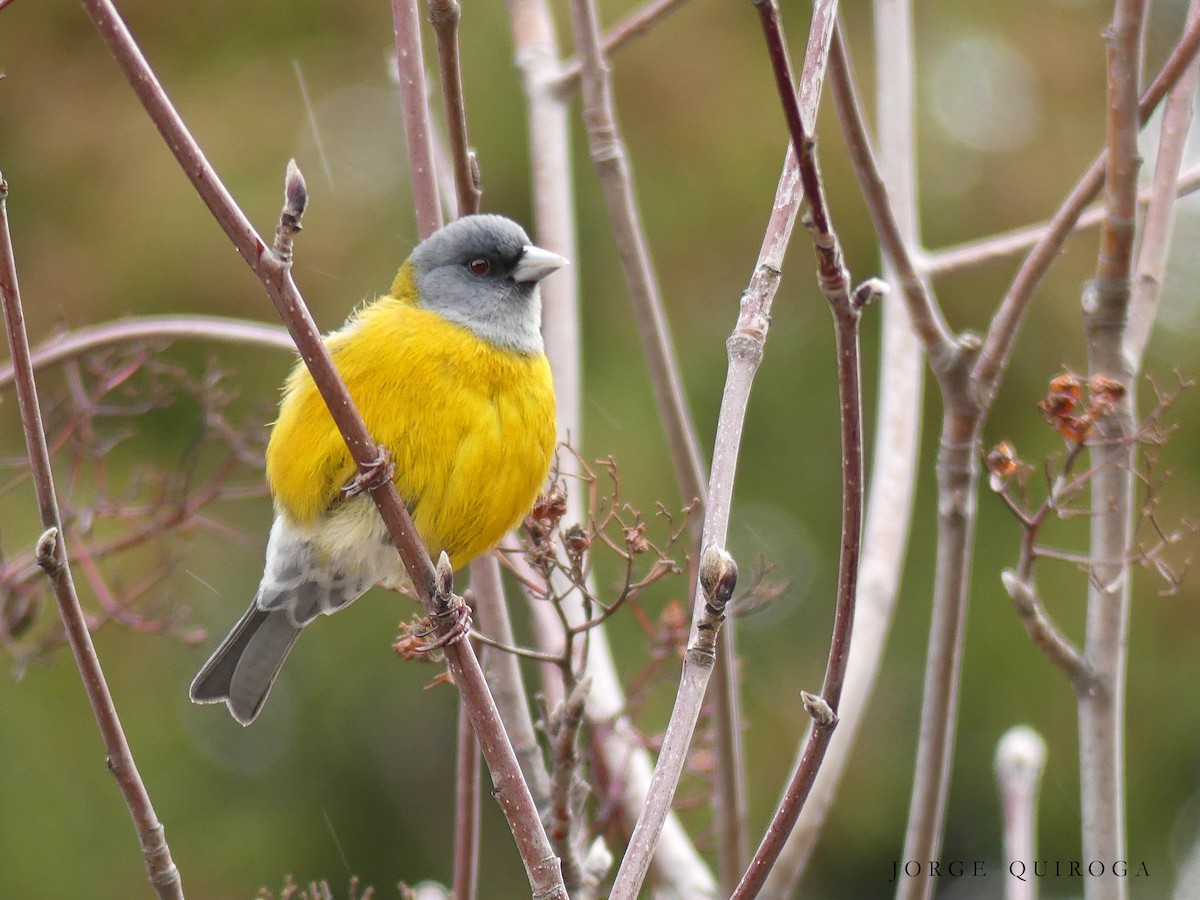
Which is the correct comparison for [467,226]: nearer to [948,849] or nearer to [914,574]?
[914,574]

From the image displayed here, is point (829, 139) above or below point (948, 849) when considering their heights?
above

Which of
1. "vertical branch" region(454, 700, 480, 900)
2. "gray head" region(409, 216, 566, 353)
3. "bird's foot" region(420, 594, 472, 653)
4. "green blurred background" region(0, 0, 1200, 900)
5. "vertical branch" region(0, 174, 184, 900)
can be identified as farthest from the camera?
"green blurred background" region(0, 0, 1200, 900)

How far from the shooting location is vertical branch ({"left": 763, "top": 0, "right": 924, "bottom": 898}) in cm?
291

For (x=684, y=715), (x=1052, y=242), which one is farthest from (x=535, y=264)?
(x=684, y=715)

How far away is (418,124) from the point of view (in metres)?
2.77

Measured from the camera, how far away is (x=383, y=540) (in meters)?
3.34

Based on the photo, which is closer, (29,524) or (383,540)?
(383,540)

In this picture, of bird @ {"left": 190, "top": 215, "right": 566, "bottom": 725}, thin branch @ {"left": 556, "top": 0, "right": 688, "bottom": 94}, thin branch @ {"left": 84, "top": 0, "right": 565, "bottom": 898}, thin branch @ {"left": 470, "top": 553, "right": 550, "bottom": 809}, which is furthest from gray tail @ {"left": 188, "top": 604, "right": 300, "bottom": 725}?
thin branch @ {"left": 556, "top": 0, "right": 688, "bottom": 94}

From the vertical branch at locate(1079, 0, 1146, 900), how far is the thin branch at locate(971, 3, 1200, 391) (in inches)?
2.3

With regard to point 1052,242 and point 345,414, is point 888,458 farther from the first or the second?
point 345,414

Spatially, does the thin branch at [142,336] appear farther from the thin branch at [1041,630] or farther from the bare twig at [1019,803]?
the bare twig at [1019,803]

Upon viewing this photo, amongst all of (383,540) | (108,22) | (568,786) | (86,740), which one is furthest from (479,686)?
(86,740)

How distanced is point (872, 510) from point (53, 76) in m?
8.53

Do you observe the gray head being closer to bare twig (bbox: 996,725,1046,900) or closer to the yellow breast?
the yellow breast
